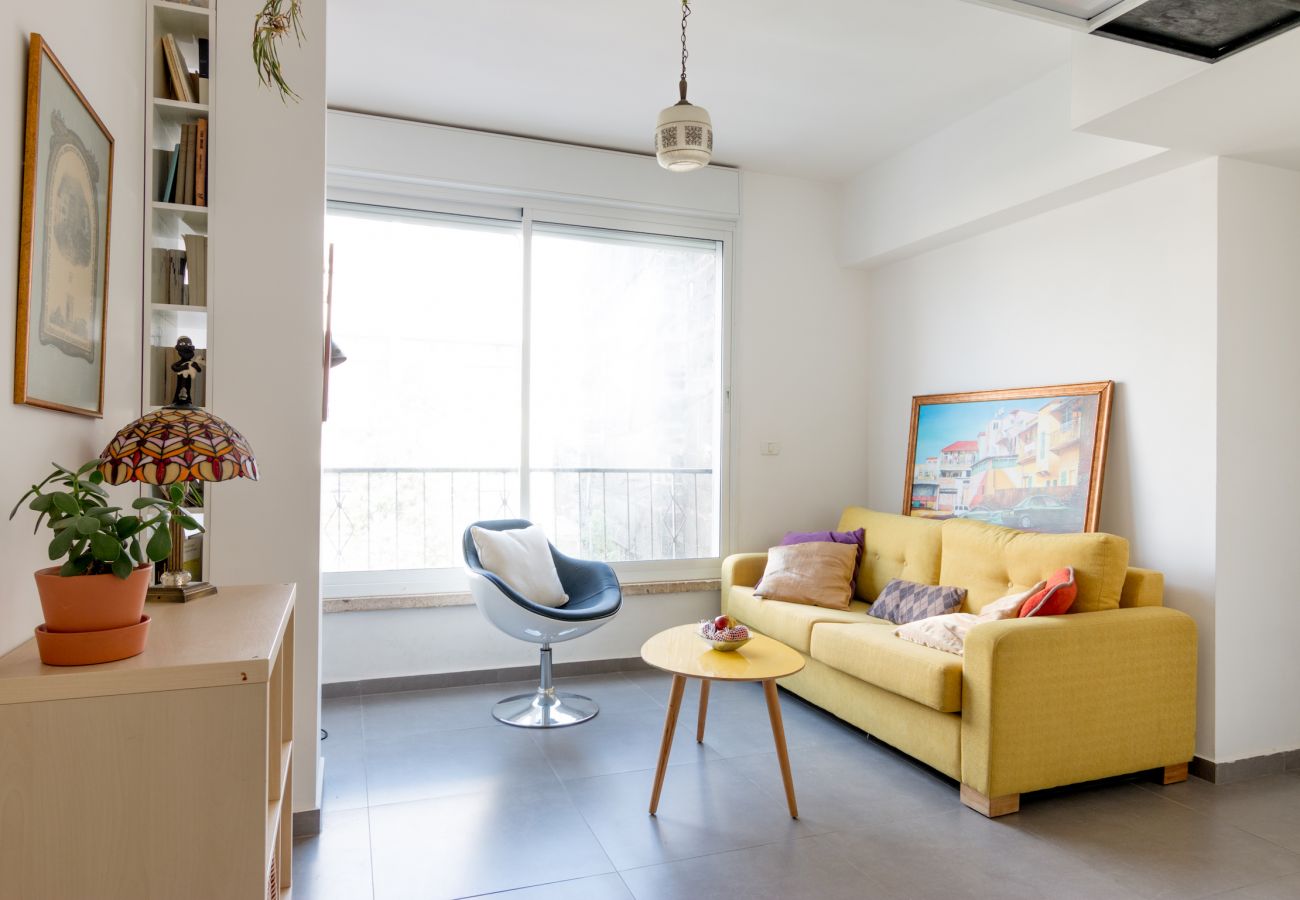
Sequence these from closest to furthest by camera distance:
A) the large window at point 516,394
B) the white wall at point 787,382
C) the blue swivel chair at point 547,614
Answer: the blue swivel chair at point 547,614 → the large window at point 516,394 → the white wall at point 787,382

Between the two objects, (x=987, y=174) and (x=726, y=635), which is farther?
(x=987, y=174)

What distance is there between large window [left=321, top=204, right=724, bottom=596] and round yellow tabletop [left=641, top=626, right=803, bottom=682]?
1.58 meters

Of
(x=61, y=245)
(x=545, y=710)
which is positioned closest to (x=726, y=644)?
(x=545, y=710)

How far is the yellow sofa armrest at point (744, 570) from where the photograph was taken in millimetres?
4516

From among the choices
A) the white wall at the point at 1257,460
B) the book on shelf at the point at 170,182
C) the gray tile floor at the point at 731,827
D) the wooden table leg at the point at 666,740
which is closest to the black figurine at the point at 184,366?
the book on shelf at the point at 170,182

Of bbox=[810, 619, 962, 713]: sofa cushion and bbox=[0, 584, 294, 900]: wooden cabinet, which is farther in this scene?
bbox=[810, 619, 962, 713]: sofa cushion

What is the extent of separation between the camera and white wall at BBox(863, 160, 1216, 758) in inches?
124

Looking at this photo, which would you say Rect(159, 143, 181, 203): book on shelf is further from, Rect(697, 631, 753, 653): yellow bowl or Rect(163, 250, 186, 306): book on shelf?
Rect(697, 631, 753, 653): yellow bowl

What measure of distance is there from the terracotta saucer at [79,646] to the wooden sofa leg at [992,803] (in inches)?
104

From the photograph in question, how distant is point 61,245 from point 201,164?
3.22 ft

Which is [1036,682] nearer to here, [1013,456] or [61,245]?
[1013,456]

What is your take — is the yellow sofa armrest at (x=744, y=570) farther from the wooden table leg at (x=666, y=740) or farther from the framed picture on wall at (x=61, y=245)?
the framed picture on wall at (x=61, y=245)

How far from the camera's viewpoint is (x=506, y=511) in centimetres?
451

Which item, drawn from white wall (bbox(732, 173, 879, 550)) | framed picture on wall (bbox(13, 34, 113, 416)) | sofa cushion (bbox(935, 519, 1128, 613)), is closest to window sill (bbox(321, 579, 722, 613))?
white wall (bbox(732, 173, 879, 550))
